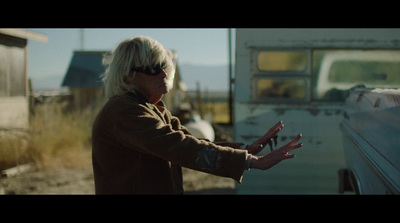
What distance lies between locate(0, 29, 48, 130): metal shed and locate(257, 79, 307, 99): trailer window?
5894mm

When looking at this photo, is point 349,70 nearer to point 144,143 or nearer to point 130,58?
point 130,58

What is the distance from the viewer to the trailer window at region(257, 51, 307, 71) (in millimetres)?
5035

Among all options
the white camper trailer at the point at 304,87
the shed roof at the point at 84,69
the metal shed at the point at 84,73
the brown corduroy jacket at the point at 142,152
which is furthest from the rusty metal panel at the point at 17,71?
the brown corduroy jacket at the point at 142,152

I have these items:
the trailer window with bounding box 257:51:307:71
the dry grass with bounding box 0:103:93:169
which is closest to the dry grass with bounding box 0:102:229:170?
the dry grass with bounding box 0:103:93:169

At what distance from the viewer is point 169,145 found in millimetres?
1580

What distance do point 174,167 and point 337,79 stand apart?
3.67 meters

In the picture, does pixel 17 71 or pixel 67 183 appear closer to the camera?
pixel 67 183

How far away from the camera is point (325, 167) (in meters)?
4.97

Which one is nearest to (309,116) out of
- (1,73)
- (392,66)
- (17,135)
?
(392,66)

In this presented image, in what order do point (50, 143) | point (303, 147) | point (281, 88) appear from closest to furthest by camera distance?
1. point (303, 147)
2. point (281, 88)
3. point (50, 143)

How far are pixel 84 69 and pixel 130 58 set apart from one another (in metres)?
15.2

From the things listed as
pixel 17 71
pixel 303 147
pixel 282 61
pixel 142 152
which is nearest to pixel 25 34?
pixel 17 71

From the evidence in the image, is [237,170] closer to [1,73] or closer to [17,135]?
[17,135]

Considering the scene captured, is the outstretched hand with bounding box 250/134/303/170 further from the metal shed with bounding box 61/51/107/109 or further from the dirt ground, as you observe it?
the metal shed with bounding box 61/51/107/109
